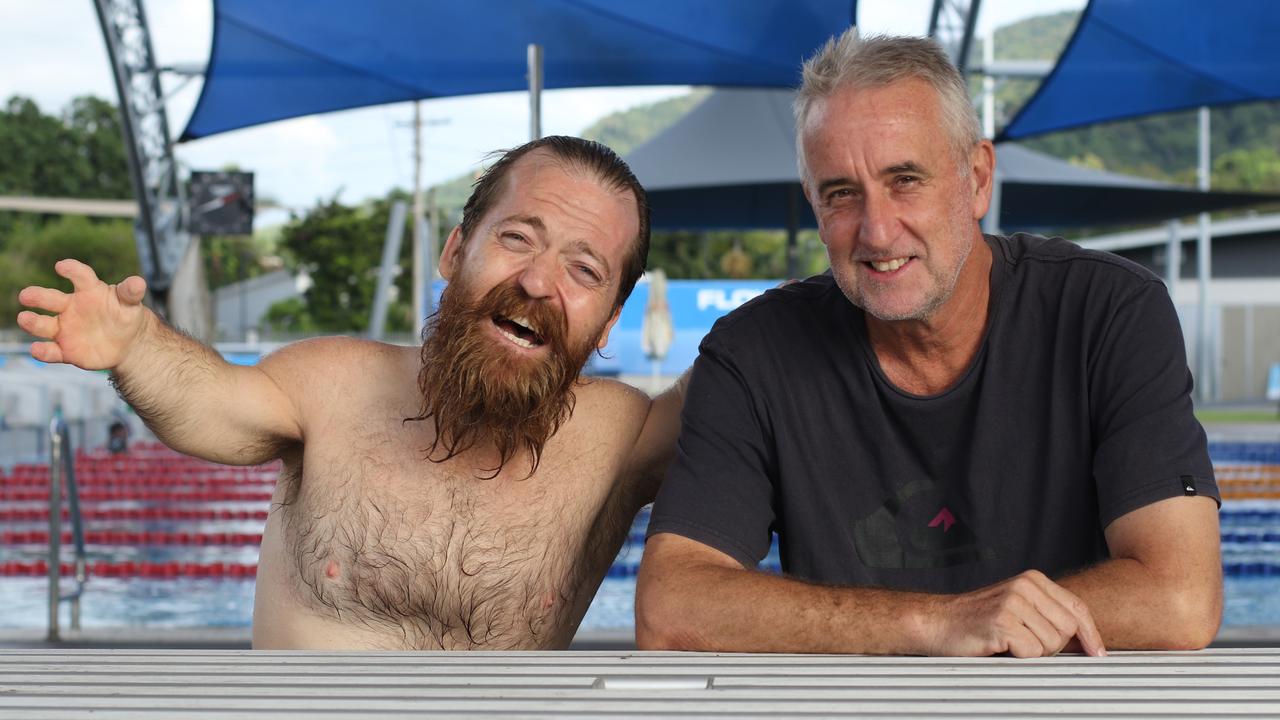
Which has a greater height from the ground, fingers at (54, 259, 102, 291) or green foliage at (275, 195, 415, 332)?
green foliage at (275, 195, 415, 332)

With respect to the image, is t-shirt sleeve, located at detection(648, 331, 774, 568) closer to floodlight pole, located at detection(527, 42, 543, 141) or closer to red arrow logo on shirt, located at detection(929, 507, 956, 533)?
red arrow logo on shirt, located at detection(929, 507, 956, 533)

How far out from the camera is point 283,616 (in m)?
2.24

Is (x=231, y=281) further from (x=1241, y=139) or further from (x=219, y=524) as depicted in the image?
(x=219, y=524)

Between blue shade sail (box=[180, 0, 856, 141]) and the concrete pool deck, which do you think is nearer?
the concrete pool deck

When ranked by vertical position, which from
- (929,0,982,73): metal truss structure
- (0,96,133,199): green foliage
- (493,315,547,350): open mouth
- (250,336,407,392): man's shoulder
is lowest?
(250,336,407,392): man's shoulder

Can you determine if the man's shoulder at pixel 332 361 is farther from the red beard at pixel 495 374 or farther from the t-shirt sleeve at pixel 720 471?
the t-shirt sleeve at pixel 720 471

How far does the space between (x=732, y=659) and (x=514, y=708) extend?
33cm

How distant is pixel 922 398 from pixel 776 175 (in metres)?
14.1

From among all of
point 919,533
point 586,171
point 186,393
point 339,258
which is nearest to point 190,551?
point 186,393

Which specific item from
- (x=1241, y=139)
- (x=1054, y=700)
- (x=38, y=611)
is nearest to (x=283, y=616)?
(x=1054, y=700)

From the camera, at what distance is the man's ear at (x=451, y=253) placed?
7.38ft

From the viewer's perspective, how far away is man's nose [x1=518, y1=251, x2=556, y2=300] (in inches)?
81.9

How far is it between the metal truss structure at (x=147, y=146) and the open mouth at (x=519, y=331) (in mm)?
11628

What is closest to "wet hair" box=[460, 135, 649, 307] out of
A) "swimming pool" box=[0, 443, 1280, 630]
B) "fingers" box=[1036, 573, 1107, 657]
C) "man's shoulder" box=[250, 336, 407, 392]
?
"man's shoulder" box=[250, 336, 407, 392]
